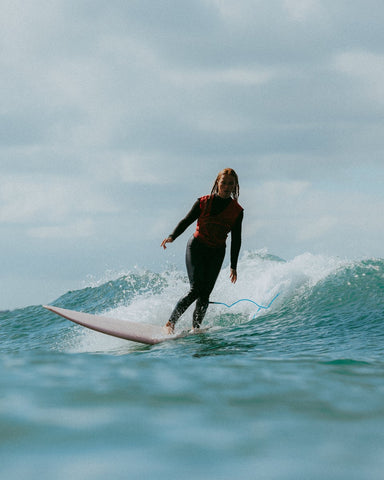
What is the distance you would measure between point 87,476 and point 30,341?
28.5 ft

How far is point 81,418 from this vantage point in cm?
239

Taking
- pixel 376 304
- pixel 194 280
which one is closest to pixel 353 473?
pixel 194 280

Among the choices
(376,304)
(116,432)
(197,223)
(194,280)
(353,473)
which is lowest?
(353,473)

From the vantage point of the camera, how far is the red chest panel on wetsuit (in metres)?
6.56

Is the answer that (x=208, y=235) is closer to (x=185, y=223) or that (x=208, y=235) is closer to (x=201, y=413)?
(x=185, y=223)

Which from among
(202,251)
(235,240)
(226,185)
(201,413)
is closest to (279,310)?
(235,240)

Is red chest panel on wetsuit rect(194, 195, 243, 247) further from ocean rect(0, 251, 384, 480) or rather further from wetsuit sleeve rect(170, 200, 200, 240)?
ocean rect(0, 251, 384, 480)

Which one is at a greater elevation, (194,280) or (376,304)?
(194,280)

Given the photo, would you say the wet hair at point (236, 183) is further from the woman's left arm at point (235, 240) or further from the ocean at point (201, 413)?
the ocean at point (201, 413)

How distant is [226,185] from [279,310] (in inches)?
118

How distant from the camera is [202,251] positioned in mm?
6680

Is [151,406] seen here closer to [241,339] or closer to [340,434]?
[340,434]

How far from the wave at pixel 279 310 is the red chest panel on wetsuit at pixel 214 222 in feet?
4.36

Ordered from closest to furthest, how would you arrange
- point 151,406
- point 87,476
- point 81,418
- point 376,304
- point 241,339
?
point 87,476 → point 81,418 → point 151,406 → point 241,339 → point 376,304
